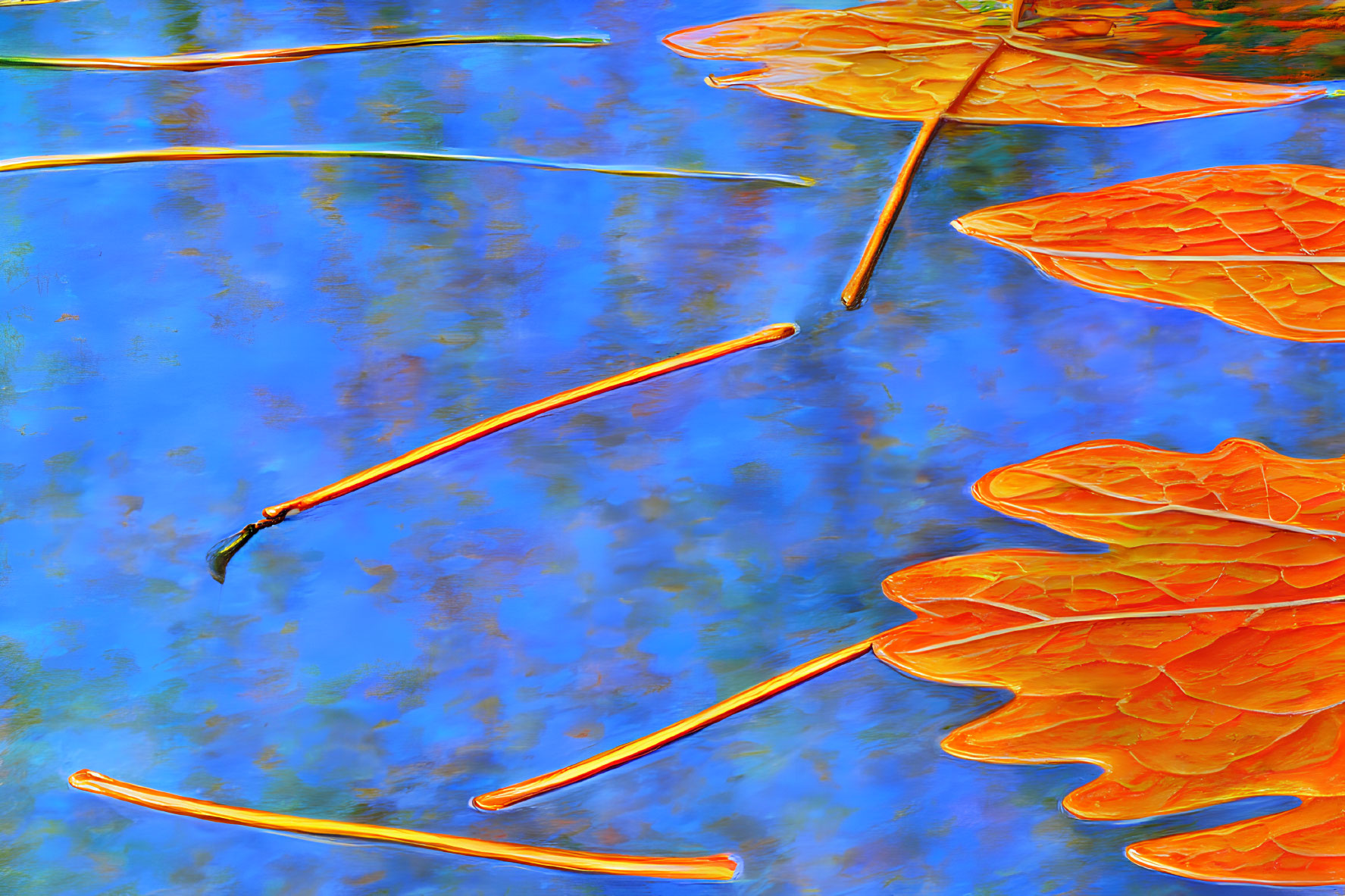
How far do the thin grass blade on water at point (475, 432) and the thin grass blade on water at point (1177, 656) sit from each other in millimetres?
178

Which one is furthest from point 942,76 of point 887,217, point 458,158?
point 458,158

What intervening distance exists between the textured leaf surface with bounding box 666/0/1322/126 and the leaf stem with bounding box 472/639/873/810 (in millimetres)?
351

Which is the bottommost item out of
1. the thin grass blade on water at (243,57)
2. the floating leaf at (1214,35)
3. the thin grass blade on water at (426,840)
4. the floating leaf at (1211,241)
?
the thin grass blade on water at (426,840)

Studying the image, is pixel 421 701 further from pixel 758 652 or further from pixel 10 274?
pixel 10 274

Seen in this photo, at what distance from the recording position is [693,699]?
0.48m

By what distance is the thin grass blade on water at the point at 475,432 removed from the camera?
0.48m

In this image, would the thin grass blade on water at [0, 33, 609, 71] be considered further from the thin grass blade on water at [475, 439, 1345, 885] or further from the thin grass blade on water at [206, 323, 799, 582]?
the thin grass blade on water at [475, 439, 1345, 885]

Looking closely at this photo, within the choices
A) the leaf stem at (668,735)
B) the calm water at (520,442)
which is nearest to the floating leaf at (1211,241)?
the calm water at (520,442)

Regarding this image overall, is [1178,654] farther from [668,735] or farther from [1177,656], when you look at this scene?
[668,735]

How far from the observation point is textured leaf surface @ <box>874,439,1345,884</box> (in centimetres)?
46

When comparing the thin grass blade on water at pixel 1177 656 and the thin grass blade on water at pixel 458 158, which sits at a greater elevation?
the thin grass blade on water at pixel 458 158

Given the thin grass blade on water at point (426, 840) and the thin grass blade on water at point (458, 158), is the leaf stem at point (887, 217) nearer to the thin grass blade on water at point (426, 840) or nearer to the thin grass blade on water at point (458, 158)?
the thin grass blade on water at point (458, 158)

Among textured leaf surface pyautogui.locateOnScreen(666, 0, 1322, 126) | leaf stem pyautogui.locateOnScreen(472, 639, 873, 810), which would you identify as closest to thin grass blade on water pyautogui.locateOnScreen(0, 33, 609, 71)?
textured leaf surface pyautogui.locateOnScreen(666, 0, 1322, 126)

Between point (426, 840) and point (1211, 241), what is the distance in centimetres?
60
